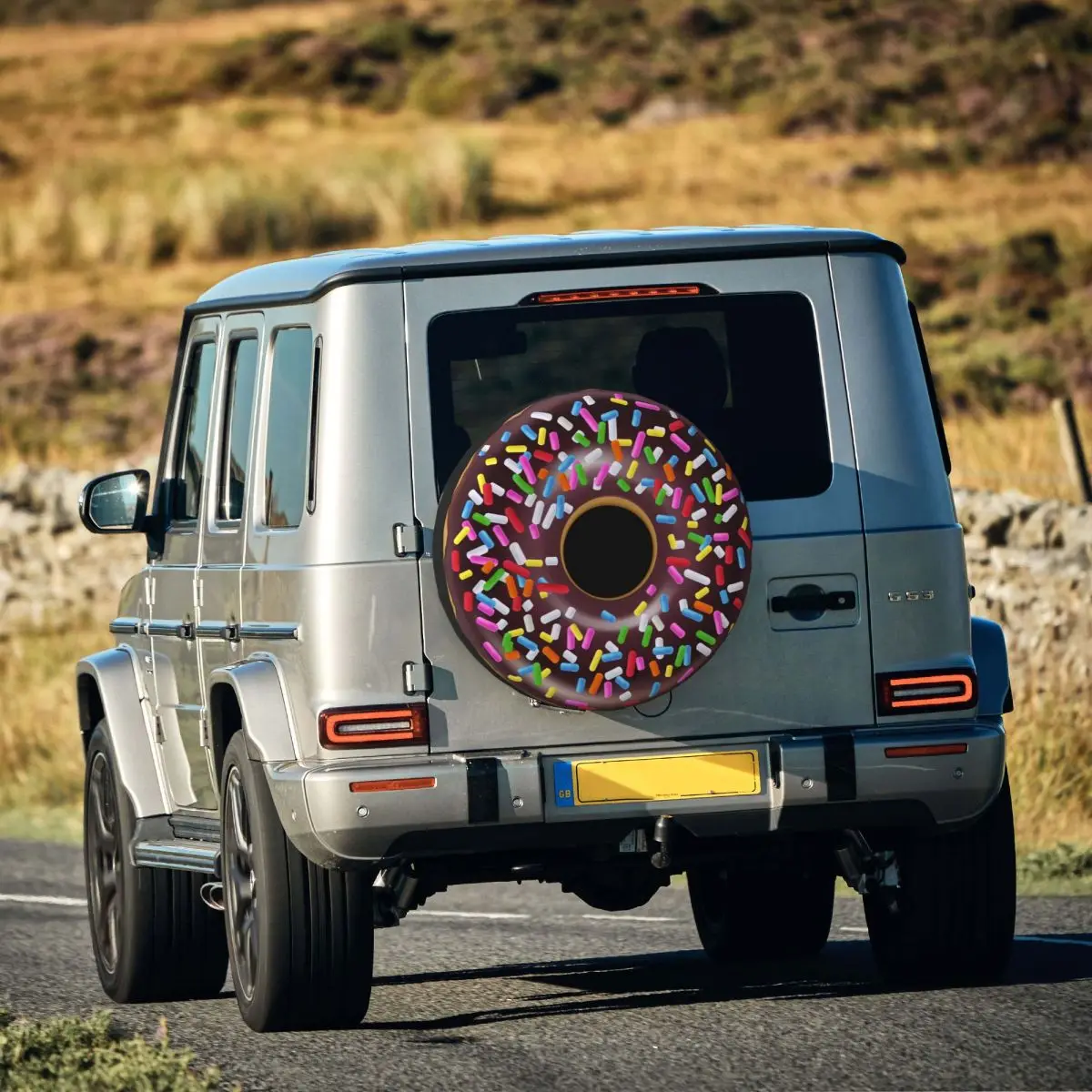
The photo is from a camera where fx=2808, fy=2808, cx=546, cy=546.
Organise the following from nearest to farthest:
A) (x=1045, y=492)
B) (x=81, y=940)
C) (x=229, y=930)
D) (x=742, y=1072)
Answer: (x=742, y=1072) → (x=229, y=930) → (x=81, y=940) → (x=1045, y=492)

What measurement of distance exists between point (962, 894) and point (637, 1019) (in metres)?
1.03

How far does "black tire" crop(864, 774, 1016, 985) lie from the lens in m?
8.30

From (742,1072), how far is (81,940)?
4859mm

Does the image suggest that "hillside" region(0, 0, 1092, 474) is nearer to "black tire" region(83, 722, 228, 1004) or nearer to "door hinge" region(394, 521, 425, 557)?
"black tire" region(83, 722, 228, 1004)

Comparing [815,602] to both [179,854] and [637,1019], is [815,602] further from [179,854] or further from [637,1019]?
[179,854]

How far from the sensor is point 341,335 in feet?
25.5

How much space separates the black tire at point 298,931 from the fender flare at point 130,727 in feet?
4.10

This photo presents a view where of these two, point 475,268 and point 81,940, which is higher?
point 475,268

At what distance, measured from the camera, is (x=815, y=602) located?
25.7ft

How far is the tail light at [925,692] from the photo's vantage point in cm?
787

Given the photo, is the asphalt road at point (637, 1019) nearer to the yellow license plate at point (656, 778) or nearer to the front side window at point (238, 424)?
the yellow license plate at point (656, 778)

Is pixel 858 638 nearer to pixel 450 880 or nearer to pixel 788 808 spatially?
pixel 788 808

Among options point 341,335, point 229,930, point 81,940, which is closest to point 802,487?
point 341,335

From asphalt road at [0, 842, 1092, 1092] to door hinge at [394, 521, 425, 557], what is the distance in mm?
1379
